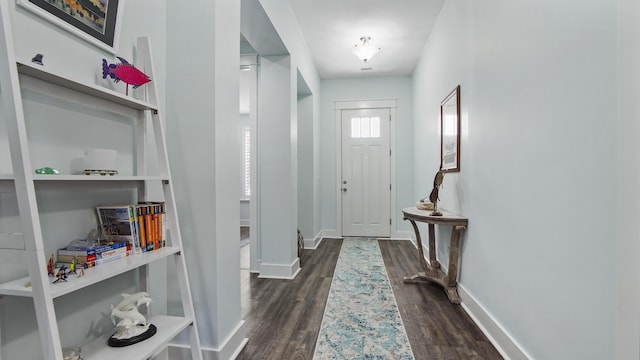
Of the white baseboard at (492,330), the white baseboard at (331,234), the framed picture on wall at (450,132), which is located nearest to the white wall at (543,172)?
the white baseboard at (492,330)

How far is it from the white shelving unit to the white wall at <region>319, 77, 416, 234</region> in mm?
3901

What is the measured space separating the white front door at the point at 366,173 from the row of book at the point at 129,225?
4.13 m

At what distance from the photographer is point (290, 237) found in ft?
10.3

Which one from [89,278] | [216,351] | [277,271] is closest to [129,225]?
[89,278]

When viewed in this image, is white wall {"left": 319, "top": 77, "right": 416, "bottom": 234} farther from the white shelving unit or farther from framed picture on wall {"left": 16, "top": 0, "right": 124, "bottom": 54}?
framed picture on wall {"left": 16, "top": 0, "right": 124, "bottom": 54}

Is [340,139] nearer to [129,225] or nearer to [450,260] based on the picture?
[450,260]

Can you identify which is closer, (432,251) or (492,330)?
(492,330)

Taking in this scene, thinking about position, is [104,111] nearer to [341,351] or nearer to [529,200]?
[341,351]

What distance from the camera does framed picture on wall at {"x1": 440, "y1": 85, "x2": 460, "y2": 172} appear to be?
2.64 meters

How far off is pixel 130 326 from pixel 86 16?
1.27 m

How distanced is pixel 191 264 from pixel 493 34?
2346 mm

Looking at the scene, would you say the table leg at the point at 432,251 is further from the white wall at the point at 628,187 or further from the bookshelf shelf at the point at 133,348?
the bookshelf shelf at the point at 133,348

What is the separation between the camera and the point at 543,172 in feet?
4.51

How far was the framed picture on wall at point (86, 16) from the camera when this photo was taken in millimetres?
1054
